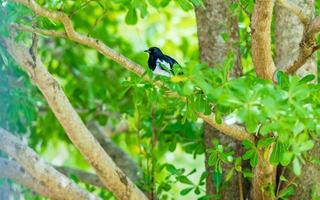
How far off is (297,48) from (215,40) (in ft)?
1.40

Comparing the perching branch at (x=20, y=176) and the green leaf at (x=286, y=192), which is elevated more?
the green leaf at (x=286, y=192)

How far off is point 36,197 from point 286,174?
4.47 ft

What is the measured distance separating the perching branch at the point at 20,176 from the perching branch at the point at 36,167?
0.66 feet

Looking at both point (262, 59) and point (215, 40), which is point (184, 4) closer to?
point (262, 59)

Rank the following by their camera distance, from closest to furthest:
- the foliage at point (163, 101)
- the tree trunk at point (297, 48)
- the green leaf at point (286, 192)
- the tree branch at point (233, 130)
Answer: the foliage at point (163, 101), the tree branch at point (233, 130), the green leaf at point (286, 192), the tree trunk at point (297, 48)

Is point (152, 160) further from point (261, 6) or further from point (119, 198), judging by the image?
point (261, 6)

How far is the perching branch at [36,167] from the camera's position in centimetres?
319

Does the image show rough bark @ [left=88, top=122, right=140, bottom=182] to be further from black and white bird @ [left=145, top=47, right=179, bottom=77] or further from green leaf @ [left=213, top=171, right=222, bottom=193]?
black and white bird @ [left=145, top=47, right=179, bottom=77]

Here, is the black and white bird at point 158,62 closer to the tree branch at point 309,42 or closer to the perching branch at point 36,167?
the tree branch at point 309,42

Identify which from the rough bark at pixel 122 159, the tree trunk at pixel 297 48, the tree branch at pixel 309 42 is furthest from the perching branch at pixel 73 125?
the rough bark at pixel 122 159

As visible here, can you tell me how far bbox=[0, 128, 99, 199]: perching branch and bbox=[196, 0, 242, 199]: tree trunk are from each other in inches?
31.6

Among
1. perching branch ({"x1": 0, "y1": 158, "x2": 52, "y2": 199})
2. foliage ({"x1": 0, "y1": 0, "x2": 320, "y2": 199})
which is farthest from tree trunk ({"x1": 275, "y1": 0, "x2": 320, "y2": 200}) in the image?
perching branch ({"x1": 0, "y1": 158, "x2": 52, "y2": 199})

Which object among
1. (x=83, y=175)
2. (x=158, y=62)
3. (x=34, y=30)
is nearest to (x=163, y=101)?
(x=158, y=62)

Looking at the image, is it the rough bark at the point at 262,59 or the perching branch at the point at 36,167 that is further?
the perching branch at the point at 36,167
